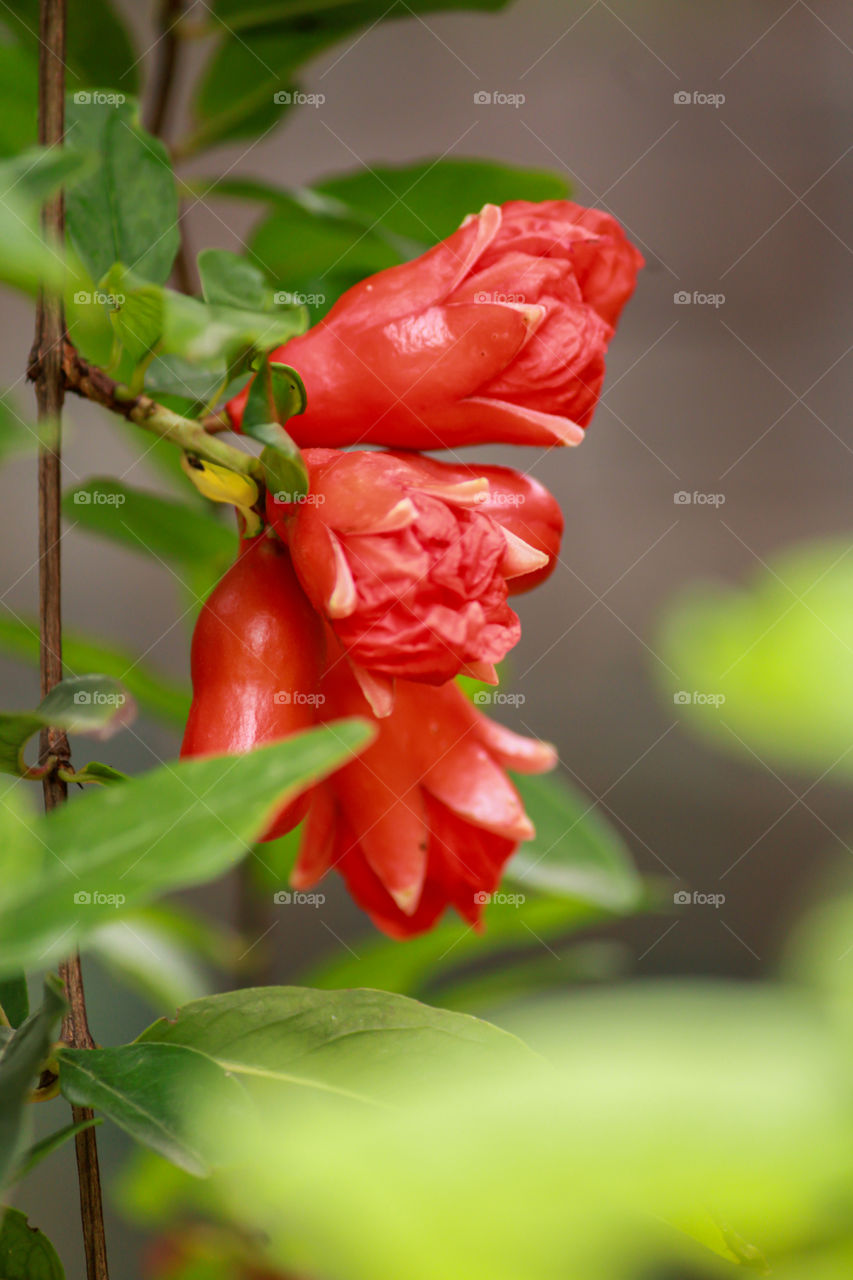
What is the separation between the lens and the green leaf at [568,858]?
0.53m

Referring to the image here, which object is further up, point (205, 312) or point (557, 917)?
point (205, 312)

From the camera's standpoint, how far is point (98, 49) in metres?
0.53

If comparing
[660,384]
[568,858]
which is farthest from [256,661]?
[660,384]

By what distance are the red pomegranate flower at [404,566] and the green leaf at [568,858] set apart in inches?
9.9

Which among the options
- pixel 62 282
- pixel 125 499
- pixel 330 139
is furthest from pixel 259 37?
pixel 330 139

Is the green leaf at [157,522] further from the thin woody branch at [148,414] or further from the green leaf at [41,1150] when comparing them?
the green leaf at [41,1150]

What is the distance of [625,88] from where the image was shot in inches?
51.4

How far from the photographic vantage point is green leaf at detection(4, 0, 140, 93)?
20.5 inches

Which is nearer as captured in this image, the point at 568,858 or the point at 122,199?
the point at 122,199

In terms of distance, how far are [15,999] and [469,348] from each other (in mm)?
242

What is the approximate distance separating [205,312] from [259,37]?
0.36m

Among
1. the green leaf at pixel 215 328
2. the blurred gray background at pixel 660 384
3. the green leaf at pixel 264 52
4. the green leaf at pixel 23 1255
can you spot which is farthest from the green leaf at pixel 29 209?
the blurred gray background at pixel 660 384

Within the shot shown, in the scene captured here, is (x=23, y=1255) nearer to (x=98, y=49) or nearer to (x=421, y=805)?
(x=421, y=805)

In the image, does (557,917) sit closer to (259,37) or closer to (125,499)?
(125,499)
